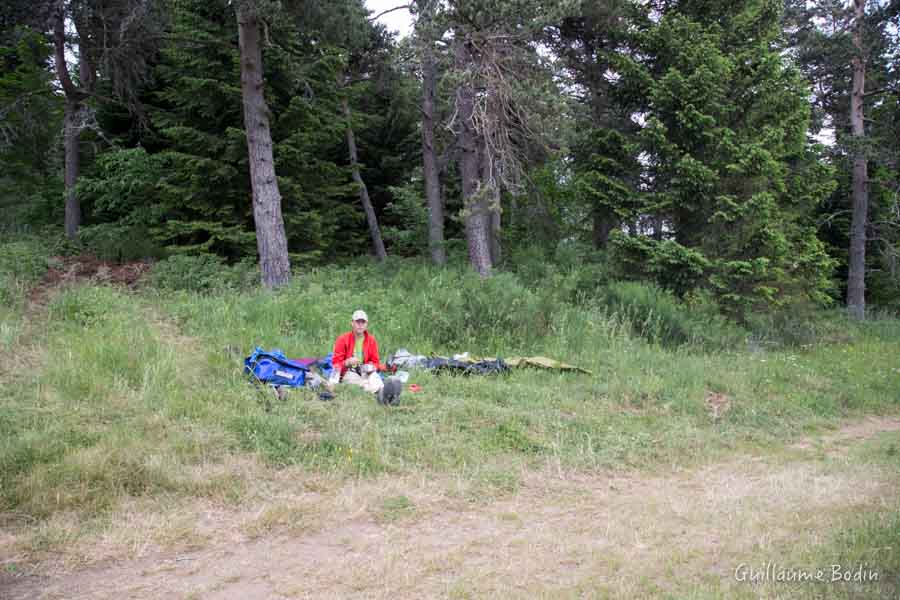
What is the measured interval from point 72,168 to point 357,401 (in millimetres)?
13235

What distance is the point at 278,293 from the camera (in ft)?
35.3

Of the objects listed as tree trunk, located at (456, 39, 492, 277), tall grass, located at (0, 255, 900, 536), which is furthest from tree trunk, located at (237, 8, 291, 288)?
tree trunk, located at (456, 39, 492, 277)

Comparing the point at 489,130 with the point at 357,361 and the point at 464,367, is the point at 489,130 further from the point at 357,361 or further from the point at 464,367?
the point at 357,361

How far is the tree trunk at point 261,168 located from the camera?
38.0 feet

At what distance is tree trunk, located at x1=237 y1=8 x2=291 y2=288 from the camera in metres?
11.6

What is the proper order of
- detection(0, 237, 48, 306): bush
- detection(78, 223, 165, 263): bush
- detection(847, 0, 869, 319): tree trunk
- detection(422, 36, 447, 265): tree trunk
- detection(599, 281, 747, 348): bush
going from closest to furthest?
detection(0, 237, 48, 306): bush → detection(599, 281, 747, 348): bush → detection(78, 223, 165, 263): bush → detection(422, 36, 447, 265): tree trunk → detection(847, 0, 869, 319): tree trunk

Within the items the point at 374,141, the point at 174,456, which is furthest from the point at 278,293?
the point at 374,141

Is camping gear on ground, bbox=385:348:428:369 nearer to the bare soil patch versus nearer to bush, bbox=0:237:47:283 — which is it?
the bare soil patch

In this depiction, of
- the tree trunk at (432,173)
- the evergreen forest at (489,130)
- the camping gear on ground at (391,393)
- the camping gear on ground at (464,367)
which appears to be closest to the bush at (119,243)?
the evergreen forest at (489,130)

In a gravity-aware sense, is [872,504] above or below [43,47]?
below

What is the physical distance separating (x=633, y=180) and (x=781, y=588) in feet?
40.3

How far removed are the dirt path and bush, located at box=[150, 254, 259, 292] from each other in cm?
767

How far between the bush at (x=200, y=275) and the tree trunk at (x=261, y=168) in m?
0.59

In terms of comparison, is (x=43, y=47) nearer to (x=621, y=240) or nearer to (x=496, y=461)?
(x=621, y=240)
